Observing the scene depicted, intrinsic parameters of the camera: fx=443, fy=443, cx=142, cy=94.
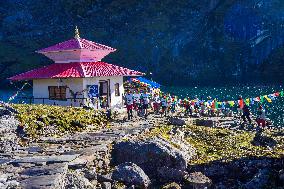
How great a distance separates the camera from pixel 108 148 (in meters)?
19.5

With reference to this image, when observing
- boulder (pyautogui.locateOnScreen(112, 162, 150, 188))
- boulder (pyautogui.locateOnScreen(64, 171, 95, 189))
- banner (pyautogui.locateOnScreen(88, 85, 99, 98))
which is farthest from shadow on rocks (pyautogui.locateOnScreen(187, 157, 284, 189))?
banner (pyautogui.locateOnScreen(88, 85, 99, 98))

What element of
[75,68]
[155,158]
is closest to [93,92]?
[75,68]

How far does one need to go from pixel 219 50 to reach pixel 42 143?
126 m

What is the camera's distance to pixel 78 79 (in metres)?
36.0

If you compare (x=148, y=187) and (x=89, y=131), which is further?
(x=89, y=131)

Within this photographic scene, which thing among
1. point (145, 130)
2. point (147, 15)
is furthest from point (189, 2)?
point (145, 130)

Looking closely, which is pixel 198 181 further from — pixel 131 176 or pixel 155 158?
pixel 131 176

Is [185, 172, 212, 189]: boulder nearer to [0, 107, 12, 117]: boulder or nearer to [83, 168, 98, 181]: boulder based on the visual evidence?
[83, 168, 98, 181]: boulder

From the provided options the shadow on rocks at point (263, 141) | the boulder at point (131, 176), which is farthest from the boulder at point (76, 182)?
the shadow on rocks at point (263, 141)

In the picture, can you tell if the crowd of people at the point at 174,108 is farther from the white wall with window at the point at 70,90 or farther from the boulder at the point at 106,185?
the boulder at the point at 106,185

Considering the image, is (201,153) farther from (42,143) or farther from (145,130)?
(42,143)

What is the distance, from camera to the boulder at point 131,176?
55.8 feet

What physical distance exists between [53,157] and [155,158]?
173 inches

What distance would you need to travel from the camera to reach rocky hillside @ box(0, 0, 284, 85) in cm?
13575
